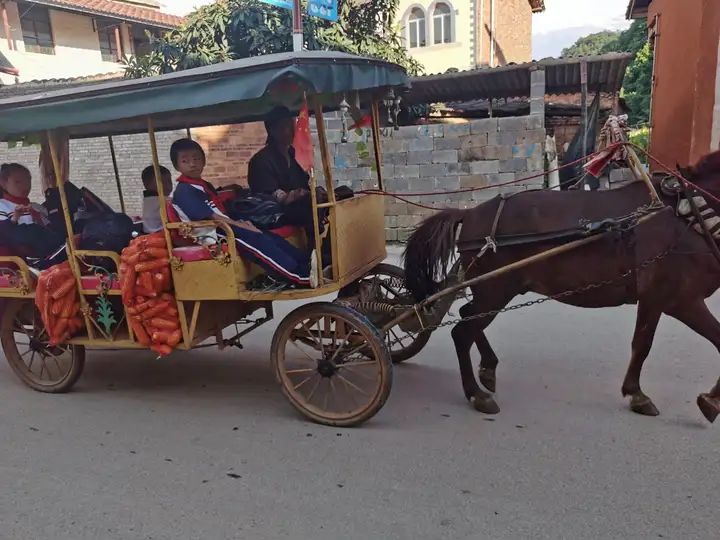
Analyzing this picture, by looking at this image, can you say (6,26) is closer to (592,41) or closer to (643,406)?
(643,406)

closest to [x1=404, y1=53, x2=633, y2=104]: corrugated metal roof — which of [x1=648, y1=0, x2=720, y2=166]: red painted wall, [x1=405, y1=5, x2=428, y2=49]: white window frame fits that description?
[x1=648, y1=0, x2=720, y2=166]: red painted wall

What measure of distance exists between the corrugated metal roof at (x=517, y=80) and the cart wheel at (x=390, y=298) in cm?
619

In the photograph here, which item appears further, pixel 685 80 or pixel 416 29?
pixel 416 29

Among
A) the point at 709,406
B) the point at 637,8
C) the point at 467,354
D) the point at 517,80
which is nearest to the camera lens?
the point at 709,406

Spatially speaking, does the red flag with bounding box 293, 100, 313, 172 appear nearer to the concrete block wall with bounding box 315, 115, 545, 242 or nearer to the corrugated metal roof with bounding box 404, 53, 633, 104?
the concrete block wall with bounding box 315, 115, 545, 242

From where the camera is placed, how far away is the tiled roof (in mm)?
19219

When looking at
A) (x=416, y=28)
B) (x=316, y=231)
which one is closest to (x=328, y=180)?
(x=316, y=231)

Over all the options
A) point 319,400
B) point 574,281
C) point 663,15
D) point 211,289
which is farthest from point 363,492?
point 663,15

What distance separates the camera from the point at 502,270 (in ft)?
11.4

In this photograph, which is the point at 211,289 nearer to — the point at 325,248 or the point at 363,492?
the point at 325,248

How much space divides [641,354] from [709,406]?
0.47 m

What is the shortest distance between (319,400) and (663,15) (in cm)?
1321

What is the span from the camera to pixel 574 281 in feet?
11.6

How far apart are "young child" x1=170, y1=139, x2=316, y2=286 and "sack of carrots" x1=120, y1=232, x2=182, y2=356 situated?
0.96 feet
